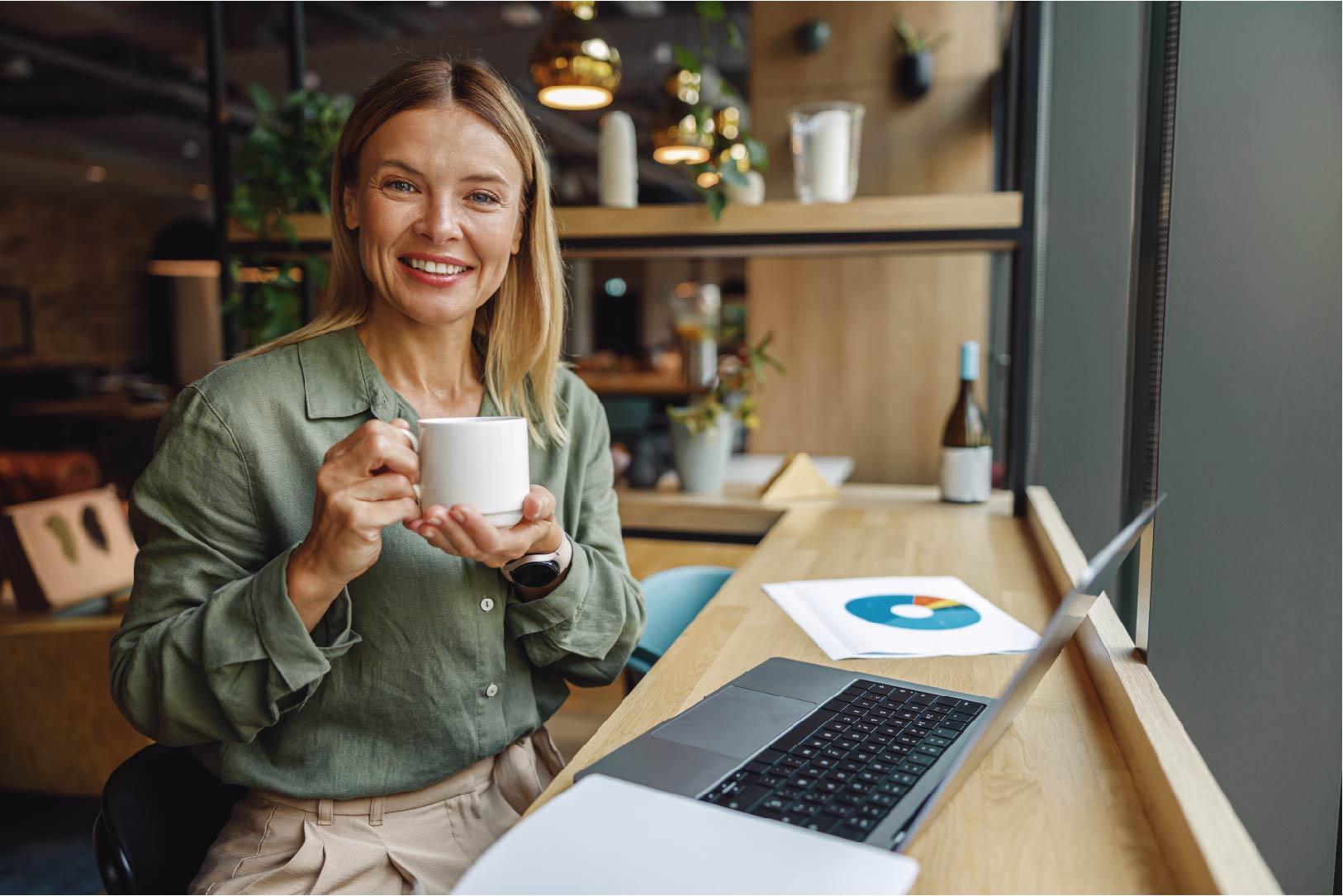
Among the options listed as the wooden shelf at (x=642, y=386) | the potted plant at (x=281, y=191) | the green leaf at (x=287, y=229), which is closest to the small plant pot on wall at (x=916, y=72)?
the potted plant at (x=281, y=191)

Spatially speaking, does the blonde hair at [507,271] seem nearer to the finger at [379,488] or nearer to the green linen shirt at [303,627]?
the green linen shirt at [303,627]

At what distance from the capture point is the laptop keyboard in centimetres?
76

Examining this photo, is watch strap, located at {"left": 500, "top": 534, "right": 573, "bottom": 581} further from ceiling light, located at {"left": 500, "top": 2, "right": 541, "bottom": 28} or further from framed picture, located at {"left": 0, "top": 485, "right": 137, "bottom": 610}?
ceiling light, located at {"left": 500, "top": 2, "right": 541, "bottom": 28}

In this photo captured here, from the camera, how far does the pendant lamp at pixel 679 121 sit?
9.51ft

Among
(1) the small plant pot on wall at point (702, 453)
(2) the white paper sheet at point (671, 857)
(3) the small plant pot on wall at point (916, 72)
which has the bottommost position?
(2) the white paper sheet at point (671, 857)

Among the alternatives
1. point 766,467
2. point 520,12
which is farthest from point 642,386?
point 766,467

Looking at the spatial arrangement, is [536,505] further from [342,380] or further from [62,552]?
[62,552]

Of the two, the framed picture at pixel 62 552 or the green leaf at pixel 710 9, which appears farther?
the framed picture at pixel 62 552

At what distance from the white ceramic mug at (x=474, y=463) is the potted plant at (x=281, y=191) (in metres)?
1.94

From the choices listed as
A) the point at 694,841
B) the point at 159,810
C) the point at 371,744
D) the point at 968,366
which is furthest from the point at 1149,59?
the point at 159,810

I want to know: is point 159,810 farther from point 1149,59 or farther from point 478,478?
point 1149,59

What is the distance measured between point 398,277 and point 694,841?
0.80m

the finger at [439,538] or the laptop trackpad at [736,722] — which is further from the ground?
the finger at [439,538]

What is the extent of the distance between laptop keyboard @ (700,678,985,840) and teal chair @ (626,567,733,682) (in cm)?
64
